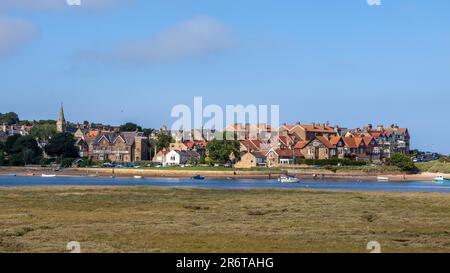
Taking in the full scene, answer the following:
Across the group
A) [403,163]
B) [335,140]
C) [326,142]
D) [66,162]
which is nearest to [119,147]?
[66,162]

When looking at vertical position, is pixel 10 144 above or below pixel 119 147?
above

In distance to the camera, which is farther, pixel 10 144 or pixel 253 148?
pixel 10 144

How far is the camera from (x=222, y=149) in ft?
521

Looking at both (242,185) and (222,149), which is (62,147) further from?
(242,185)

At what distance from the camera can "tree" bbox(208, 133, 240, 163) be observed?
521 ft

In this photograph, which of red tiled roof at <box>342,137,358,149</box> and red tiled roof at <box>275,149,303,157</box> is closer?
red tiled roof at <box>275,149,303,157</box>

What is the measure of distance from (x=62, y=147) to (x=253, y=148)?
45844mm

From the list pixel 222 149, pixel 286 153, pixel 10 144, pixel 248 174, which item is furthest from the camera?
pixel 10 144

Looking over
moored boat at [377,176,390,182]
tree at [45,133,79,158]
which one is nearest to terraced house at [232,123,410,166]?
moored boat at [377,176,390,182]

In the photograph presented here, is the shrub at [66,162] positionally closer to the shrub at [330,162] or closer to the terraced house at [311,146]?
the terraced house at [311,146]

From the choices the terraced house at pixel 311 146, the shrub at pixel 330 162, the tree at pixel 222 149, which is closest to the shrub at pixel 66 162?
the tree at pixel 222 149

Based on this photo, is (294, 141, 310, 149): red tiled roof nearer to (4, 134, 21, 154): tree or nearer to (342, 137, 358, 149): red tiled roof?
(342, 137, 358, 149): red tiled roof

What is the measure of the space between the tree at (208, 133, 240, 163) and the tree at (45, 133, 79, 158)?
130 ft

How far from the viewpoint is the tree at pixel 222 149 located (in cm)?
15875
